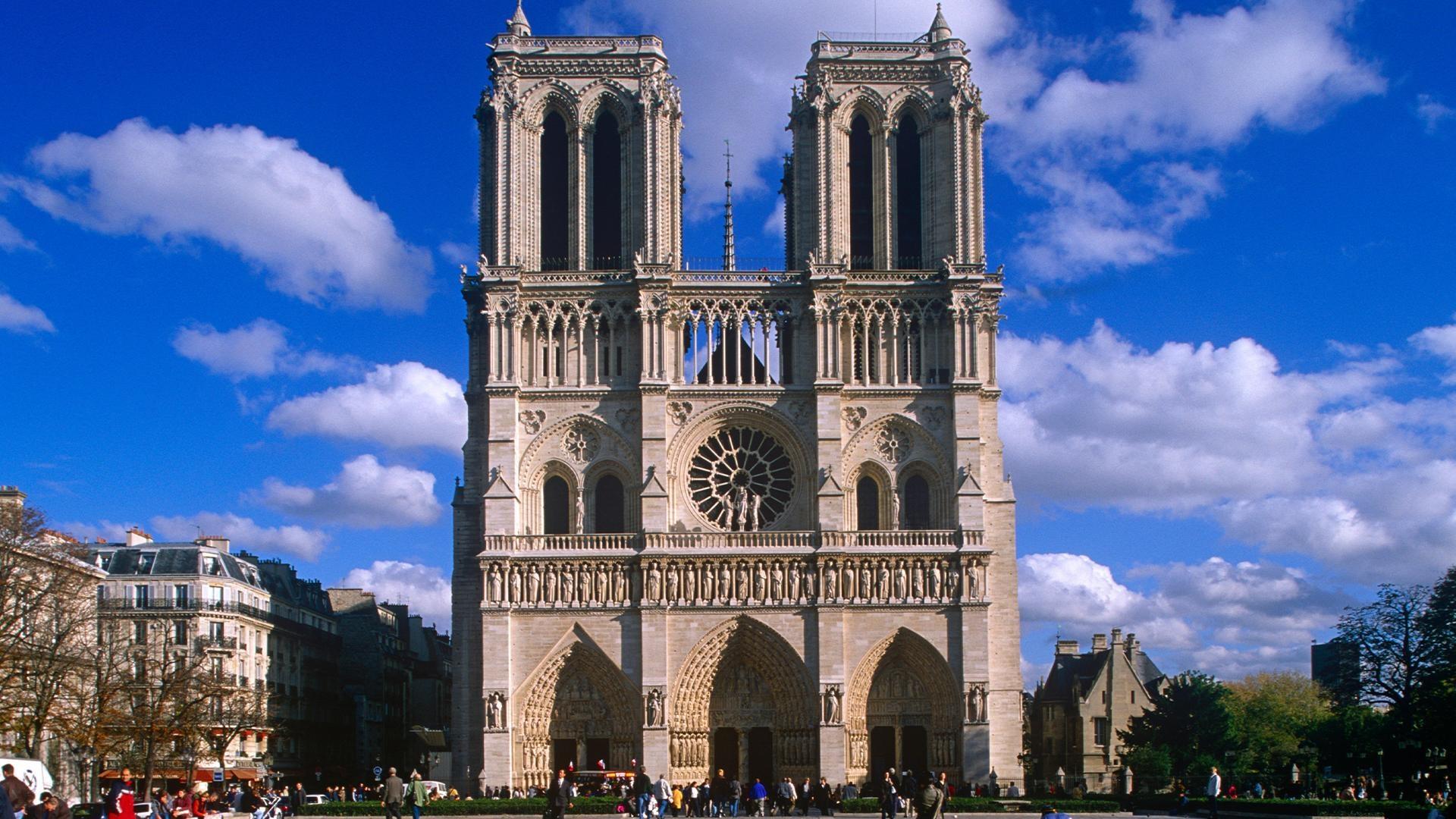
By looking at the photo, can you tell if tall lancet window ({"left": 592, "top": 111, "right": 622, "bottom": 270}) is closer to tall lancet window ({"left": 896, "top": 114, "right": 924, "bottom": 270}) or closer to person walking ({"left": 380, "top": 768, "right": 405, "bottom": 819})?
tall lancet window ({"left": 896, "top": 114, "right": 924, "bottom": 270})

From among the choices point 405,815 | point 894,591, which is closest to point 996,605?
point 894,591

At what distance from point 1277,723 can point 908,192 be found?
30104 mm

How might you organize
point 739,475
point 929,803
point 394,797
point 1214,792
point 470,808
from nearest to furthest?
point 929,803 < point 394,797 < point 1214,792 < point 470,808 < point 739,475

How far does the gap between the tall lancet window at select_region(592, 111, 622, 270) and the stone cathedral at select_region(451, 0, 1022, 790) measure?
0.11 m

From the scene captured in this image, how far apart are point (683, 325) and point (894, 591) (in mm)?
11071

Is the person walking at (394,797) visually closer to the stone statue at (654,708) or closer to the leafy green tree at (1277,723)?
the stone statue at (654,708)

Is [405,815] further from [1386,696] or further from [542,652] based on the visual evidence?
[1386,696]

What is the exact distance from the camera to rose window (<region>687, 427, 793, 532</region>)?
5709cm

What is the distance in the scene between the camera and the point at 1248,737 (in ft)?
226

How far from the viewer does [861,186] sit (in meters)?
59.8

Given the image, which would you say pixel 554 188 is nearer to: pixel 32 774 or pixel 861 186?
pixel 861 186

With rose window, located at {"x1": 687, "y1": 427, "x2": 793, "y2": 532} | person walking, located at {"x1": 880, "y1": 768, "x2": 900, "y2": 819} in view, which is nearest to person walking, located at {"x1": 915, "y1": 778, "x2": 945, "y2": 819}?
person walking, located at {"x1": 880, "y1": 768, "x2": 900, "y2": 819}

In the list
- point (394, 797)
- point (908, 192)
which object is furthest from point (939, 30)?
point (394, 797)

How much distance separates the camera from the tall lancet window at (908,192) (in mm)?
59031
